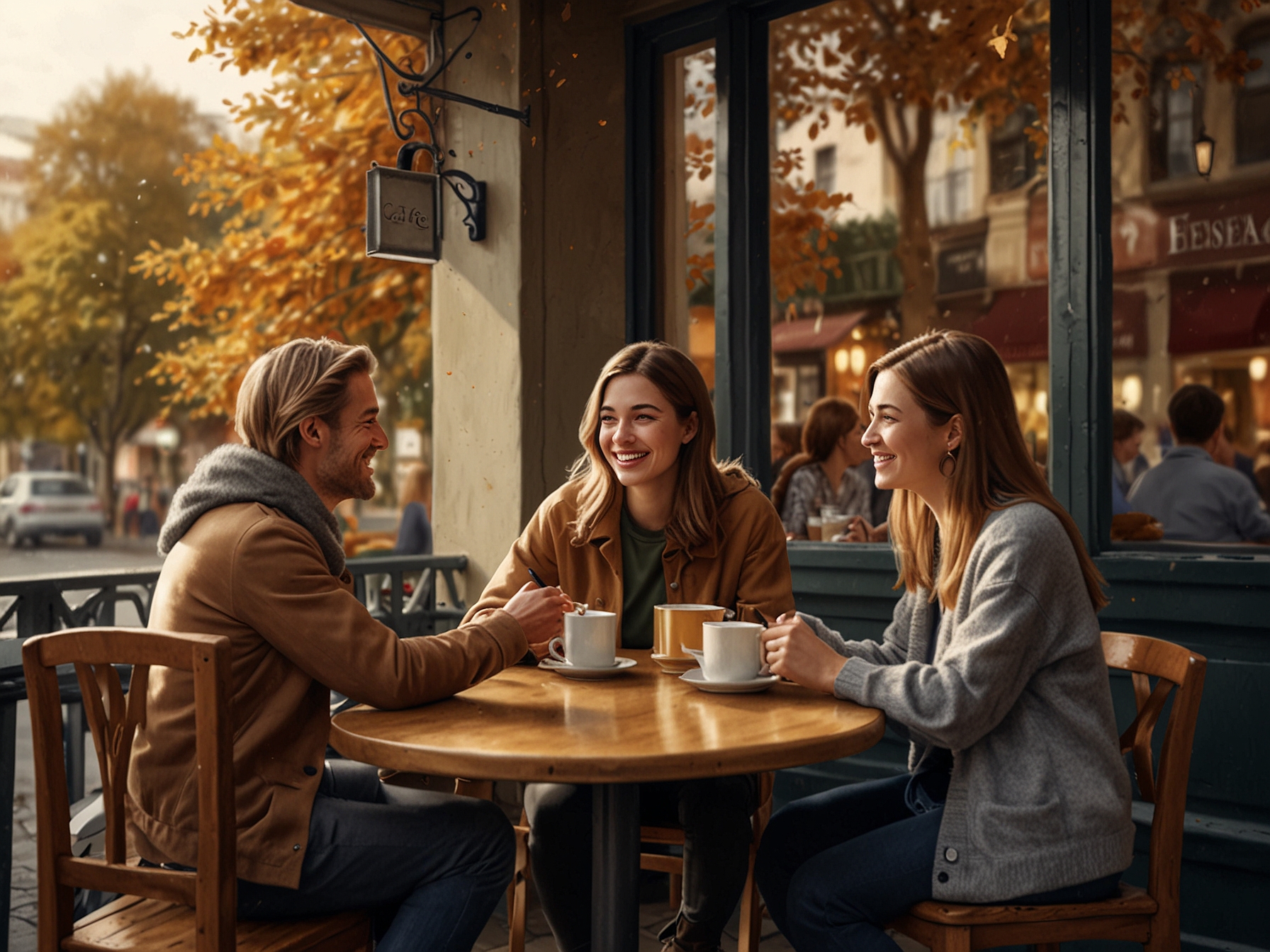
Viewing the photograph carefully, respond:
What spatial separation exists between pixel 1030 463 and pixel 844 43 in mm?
7141

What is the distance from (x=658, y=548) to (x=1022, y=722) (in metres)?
1.02

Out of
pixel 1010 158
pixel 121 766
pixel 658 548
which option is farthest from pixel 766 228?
pixel 1010 158

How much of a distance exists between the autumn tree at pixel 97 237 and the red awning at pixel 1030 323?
916 cm

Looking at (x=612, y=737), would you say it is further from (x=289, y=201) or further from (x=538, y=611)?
(x=289, y=201)

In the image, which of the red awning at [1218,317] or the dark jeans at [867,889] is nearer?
the dark jeans at [867,889]

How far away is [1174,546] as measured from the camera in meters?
3.11

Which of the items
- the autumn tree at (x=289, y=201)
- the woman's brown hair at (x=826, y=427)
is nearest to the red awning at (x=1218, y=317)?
the woman's brown hair at (x=826, y=427)

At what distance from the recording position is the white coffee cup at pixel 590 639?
2098mm

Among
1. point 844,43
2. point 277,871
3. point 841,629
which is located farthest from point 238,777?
point 844,43

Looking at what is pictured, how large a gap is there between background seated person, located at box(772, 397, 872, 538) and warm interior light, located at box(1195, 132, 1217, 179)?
19.5 feet

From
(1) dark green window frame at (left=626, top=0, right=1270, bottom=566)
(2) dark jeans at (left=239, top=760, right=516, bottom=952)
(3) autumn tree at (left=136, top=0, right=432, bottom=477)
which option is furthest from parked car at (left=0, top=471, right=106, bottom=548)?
(2) dark jeans at (left=239, top=760, right=516, bottom=952)

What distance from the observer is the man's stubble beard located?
2.02 meters

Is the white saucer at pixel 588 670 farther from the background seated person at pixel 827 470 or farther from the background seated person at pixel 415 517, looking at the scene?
the background seated person at pixel 415 517

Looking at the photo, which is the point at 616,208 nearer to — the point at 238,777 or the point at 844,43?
the point at 238,777
